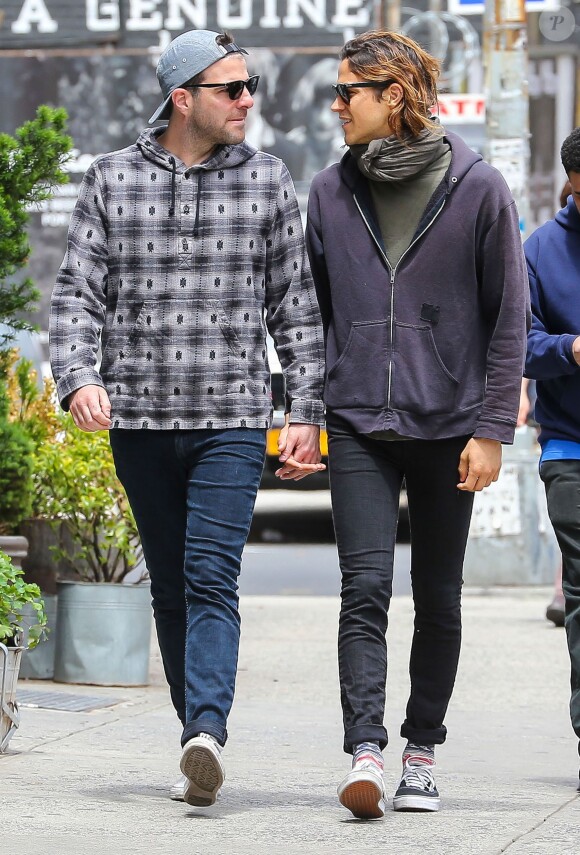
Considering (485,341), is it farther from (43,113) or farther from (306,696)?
(306,696)

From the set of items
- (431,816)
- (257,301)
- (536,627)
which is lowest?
(536,627)

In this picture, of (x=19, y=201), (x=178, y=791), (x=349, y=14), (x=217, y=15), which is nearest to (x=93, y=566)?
(x=19, y=201)

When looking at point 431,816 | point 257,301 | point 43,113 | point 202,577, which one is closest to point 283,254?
point 257,301

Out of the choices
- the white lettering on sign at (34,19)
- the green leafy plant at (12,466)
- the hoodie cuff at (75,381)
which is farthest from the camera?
the white lettering on sign at (34,19)

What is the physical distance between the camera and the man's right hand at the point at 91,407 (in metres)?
4.12

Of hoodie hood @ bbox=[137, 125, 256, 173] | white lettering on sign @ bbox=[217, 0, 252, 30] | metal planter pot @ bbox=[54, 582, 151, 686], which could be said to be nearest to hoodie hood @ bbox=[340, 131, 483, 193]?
hoodie hood @ bbox=[137, 125, 256, 173]

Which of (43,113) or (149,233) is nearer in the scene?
(149,233)

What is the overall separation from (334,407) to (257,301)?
336 mm

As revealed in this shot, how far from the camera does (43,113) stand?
5836 mm

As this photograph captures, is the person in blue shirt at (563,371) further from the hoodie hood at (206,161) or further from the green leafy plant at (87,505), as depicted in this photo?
the green leafy plant at (87,505)

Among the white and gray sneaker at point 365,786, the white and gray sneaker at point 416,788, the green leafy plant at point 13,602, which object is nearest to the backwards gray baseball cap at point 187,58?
the green leafy plant at point 13,602

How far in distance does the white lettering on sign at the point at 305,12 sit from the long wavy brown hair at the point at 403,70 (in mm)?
16041

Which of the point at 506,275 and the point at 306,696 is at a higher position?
the point at 506,275

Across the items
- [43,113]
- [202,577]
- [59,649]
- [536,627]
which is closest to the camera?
[202,577]
